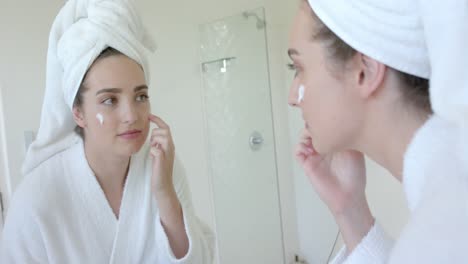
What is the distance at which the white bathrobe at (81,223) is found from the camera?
88 cm

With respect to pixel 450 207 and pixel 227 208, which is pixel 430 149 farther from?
pixel 227 208

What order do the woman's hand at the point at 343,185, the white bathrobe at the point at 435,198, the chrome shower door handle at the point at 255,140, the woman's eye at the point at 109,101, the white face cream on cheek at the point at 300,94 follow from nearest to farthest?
the white bathrobe at the point at 435,198, the white face cream on cheek at the point at 300,94, the woman's hand at the point at 343,185, the woman's eye at the point at 109,101, the chrome shower door handle at the point at 255,140

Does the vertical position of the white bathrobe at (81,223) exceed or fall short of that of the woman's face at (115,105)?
it falls short

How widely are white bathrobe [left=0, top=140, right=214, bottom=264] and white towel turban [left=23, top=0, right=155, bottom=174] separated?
7 cm

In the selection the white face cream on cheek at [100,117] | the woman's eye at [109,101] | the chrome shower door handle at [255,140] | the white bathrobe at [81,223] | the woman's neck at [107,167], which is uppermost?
the woman's eye at [109,101]

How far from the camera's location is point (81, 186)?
0.98 m

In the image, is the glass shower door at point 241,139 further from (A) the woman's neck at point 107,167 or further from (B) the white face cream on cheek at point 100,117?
(B) the white face cream on cheek at point 100,117

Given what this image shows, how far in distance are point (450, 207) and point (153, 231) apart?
2.57 ft

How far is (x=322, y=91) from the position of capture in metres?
0.63

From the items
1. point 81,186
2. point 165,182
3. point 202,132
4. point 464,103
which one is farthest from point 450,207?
point 202,132

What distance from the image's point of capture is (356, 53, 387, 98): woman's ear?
1.80ft

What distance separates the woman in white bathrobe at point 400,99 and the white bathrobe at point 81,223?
50 centimetres

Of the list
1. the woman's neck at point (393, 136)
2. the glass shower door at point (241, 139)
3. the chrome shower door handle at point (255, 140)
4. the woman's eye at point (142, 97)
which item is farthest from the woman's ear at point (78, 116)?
the chrome shower door handle at point (255, 140)

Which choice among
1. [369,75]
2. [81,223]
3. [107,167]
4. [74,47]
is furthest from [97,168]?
[369,75]
